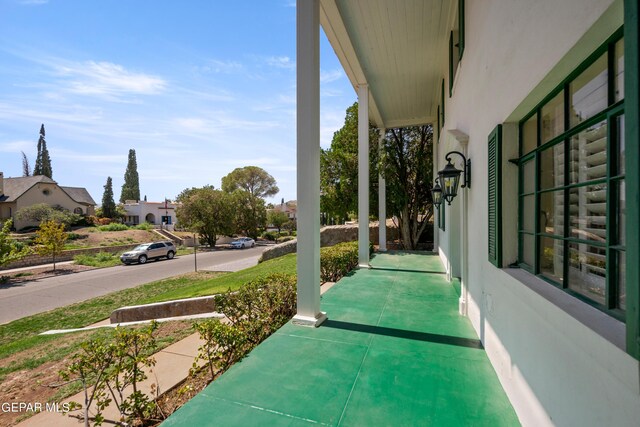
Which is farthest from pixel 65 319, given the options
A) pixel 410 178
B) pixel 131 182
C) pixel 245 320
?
pixel 131 182

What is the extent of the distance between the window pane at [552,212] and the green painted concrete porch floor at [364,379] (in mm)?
1476

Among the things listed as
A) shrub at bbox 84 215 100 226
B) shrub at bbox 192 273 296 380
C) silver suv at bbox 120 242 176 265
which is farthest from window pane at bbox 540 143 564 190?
shrub at bbox 84 215 100 226

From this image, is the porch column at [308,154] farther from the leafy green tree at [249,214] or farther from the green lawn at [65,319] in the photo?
the leafy green tree at [249,214]

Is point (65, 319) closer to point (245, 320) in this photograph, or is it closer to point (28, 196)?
point (245, 320)

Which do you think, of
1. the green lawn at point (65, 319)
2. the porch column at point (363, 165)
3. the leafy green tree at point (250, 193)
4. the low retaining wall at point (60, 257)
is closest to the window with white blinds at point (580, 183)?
the green lawn at point (65, 319)

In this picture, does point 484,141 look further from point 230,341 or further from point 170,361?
point 170,361

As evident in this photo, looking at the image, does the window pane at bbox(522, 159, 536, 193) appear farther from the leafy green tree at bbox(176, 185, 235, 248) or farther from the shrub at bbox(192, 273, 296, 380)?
the leafy green tree at bbox(176, 185, 235, 248)

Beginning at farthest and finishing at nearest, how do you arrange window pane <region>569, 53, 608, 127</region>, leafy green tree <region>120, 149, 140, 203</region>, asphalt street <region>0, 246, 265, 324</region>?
leafy green tree <region>120, 149, 140, 203</region>, asphalt street <region>0, 246, 265, 324</region>, window pane <region>569, 53, 608, 127</region>

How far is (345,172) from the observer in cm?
1257

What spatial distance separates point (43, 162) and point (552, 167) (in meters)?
66.6

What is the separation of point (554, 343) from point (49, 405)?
4.79 m

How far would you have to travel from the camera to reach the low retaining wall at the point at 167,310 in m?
6.79

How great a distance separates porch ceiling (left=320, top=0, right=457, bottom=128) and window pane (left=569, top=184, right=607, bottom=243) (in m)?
4.83

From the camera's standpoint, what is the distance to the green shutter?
2398 millimetres
